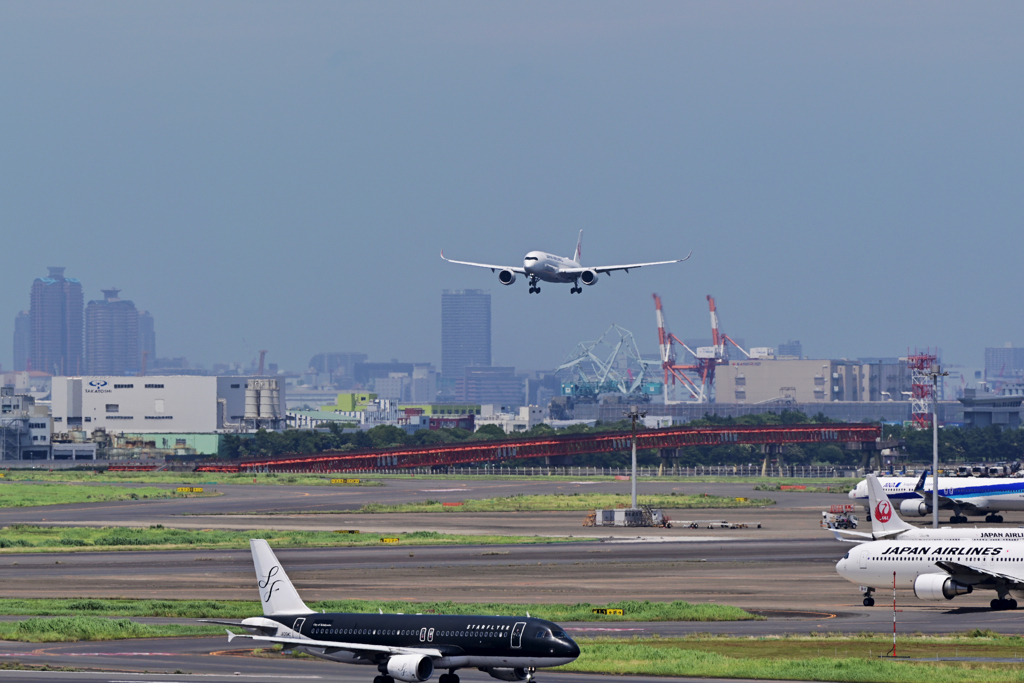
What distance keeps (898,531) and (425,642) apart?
48.3m

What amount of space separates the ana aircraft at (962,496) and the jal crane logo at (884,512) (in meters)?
51.5

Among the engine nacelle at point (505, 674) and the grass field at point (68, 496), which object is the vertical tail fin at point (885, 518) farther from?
the grass field at point (68, 496)

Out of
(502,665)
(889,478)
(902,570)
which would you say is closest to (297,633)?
(502,665)

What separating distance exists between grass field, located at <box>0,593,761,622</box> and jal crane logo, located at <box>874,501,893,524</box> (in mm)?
17738

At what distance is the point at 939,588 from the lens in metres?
76.2

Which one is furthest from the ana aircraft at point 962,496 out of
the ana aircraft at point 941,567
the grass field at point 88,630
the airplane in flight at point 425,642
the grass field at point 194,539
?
the airplane in flight at point 425,642

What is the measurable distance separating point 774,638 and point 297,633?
962 inches

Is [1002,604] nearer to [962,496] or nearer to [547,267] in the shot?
[547,267]

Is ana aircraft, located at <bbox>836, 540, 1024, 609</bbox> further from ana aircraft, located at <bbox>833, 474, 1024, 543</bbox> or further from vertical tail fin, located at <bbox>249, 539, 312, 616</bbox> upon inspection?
vertical tail fin, located at <bbox>249, 539, 312, 616</bbox>

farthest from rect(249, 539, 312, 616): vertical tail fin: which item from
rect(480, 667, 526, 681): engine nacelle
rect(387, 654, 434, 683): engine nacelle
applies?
rect(480, 667, 526, 681): engine nacelle

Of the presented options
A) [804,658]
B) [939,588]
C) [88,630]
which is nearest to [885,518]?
[939,588]

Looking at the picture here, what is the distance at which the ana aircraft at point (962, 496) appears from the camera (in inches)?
5492

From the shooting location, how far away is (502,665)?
158ft

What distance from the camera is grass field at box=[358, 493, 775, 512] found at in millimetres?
163125
